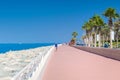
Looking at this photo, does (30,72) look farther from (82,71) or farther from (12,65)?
(12,65)

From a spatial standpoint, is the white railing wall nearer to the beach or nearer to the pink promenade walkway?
the beach

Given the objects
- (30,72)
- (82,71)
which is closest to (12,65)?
(82,71)

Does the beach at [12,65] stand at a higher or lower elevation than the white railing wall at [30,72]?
lower

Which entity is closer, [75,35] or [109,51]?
[109,51]

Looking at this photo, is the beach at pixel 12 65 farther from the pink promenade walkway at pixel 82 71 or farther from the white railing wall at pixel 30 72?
the pink promenade walkway at pixel 82 71

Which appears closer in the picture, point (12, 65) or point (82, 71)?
point (82, 71)

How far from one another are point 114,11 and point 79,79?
164 feet

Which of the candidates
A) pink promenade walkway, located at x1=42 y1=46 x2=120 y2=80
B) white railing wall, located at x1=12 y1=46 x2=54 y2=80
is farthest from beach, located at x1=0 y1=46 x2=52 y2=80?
pink promenade walkway, located at x1=42 y1=46 x2=120 y2=80

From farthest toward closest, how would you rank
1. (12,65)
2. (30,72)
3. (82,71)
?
1. (12,65)
2. (82,71)
3. (30,72)

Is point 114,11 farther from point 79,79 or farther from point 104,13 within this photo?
point 79,79

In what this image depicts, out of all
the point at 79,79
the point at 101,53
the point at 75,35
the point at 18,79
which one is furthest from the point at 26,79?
the point at 75,35

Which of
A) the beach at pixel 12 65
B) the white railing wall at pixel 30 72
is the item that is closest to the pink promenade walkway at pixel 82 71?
the white railing wall at pixel 30 72

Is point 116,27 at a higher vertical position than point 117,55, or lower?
higher

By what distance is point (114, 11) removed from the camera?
6203 cm
